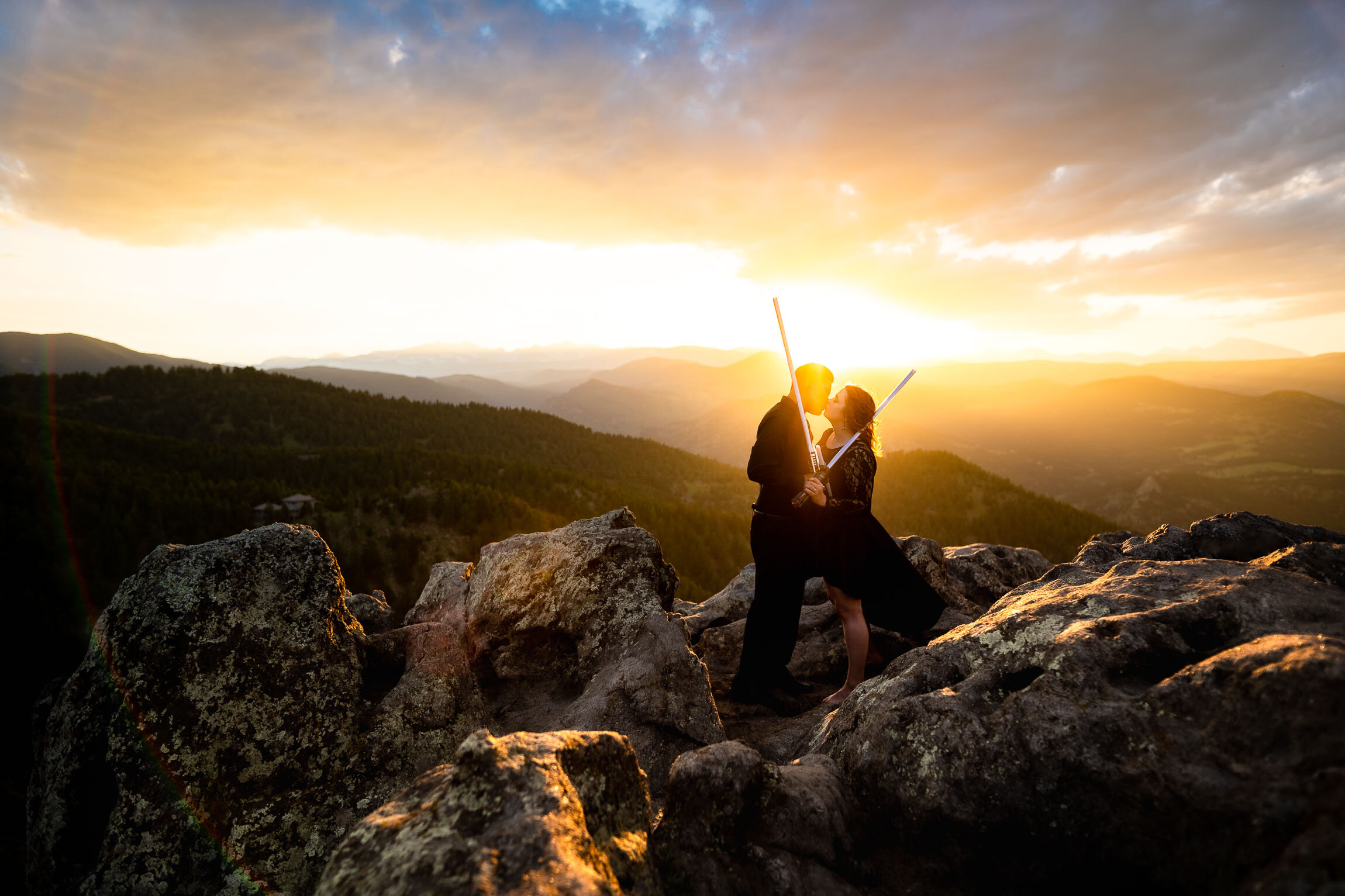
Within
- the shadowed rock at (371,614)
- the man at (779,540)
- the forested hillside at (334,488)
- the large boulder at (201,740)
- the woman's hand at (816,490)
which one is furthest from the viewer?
the forested hillside at (334,488)

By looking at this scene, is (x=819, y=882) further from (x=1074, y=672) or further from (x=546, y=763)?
(x=1074, y=672)

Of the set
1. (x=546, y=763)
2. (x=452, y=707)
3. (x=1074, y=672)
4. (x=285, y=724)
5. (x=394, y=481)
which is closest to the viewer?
(x=546, y=763)

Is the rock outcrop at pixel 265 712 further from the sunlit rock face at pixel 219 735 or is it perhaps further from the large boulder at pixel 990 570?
the large boulder at pixel 990 570

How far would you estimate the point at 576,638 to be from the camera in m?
6.88

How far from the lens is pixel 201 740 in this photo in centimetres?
470

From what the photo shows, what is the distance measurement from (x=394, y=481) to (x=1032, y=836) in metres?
36.9

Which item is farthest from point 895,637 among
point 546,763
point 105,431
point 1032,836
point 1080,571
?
point 105,431

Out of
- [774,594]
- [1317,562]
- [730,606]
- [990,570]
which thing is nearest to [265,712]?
[774,594]

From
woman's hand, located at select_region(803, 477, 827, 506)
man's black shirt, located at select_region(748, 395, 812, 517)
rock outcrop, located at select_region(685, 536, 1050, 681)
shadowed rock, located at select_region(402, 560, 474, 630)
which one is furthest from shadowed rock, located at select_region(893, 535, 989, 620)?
shadowed rock, located at select_region(402, 560, 474, 630)

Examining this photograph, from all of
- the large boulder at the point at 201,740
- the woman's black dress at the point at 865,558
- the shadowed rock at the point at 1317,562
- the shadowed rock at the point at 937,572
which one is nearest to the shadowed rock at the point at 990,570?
the shadowed rock at the point at 937,572

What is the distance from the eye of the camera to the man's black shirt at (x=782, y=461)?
7.16 metres

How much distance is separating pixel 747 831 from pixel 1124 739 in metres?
2.25

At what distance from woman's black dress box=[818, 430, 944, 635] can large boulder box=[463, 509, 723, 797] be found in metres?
2.10

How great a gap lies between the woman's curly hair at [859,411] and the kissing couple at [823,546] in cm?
1
